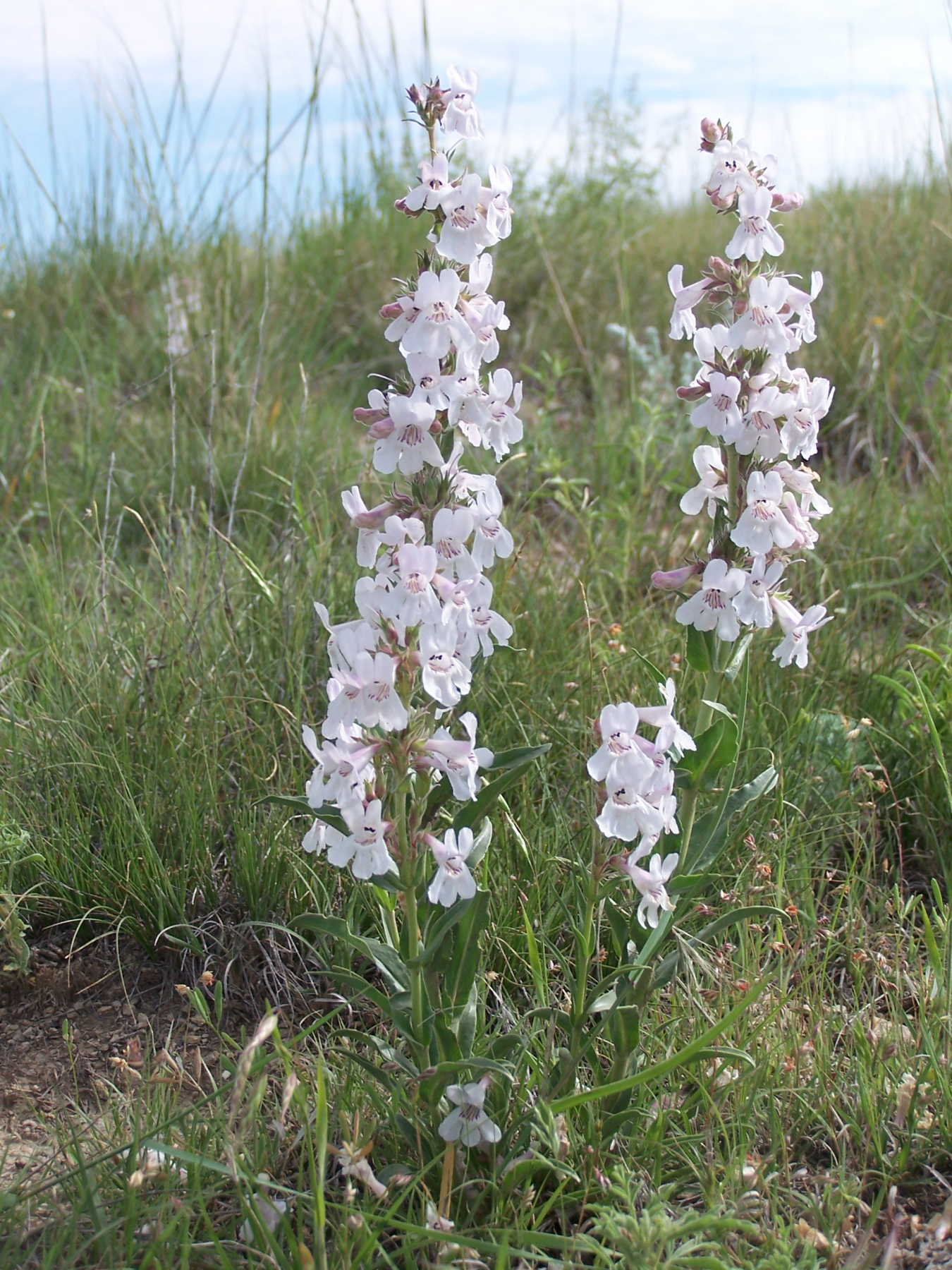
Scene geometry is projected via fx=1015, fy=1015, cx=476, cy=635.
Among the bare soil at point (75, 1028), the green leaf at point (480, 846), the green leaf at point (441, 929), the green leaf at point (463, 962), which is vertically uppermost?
the green leaf at point (480, 846)

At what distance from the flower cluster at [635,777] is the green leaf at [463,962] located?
274 millimetres

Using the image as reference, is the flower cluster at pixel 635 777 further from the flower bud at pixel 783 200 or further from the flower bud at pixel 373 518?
the flower bud at pixel 783 200

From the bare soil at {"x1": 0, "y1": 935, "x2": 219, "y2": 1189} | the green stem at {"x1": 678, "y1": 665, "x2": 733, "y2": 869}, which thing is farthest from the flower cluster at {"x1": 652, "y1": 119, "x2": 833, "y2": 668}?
the bare soil at {"x1": 0, "y1": 935, "x2": 219, "y2": 1189}

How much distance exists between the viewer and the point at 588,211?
6547 millimetres

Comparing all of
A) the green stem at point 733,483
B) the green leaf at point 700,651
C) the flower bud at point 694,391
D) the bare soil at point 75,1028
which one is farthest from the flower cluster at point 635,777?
the bare soil at point 75,1028

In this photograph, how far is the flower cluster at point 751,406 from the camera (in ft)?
→ 5.29

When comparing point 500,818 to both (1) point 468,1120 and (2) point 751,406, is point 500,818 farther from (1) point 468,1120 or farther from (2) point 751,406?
(2) point 751,406

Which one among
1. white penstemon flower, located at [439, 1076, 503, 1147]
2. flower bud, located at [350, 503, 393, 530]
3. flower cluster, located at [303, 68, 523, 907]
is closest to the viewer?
flower cluster, located at [303, 68, 523, 907]

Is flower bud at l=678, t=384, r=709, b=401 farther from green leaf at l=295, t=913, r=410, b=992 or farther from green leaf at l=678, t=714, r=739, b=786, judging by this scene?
green leaf at l=295, t=913, r=410, b=992

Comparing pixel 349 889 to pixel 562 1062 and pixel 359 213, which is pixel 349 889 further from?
pixel 359 213

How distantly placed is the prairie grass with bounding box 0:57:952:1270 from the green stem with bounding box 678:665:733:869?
148 millimetres

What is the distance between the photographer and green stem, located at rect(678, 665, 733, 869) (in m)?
1.74

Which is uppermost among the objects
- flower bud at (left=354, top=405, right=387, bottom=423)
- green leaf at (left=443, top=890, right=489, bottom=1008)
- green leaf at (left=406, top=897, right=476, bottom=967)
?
flower bud at (left=354, top=405, right=387, bottom=423)

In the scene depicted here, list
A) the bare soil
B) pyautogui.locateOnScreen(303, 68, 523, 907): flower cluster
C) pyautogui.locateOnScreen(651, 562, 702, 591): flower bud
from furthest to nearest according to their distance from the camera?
the bare soil → pyautogui.locateOnScreen(651, 562, 702, 591): flower bud → pyautogui.locateOnScreen(303, 68, 523, 907): flower cluster
